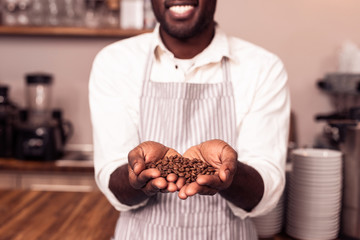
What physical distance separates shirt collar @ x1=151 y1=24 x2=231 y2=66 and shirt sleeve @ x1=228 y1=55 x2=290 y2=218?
14 cm

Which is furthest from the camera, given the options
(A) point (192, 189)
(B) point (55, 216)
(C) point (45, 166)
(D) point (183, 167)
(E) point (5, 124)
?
(E) point (5, 124)

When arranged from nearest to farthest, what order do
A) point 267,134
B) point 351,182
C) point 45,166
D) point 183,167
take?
point 183,167 → point 267,134 → point 351,182 → point 45,166

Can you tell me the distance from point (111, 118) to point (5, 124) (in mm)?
1629

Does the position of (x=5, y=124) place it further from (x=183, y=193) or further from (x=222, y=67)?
(x=183, y=193)

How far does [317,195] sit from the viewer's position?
1.37 m

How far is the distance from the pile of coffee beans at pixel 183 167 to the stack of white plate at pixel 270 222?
54 cm

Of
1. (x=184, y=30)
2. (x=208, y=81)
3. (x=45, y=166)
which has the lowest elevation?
(x=45, y=166)

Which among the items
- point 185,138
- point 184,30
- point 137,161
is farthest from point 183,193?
point 184,30

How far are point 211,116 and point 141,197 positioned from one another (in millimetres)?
343

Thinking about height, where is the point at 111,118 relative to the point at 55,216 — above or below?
above

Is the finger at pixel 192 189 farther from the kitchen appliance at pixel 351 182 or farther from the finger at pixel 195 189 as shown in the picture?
the kitchen appliance at pixel 351 182

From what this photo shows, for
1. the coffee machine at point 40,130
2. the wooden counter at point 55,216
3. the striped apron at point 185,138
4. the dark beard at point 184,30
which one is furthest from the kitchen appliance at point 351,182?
the coffee machine at point 40,130

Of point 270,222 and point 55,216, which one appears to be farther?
point 55,216

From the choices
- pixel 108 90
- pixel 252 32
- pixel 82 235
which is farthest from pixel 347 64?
pixel 82 235
